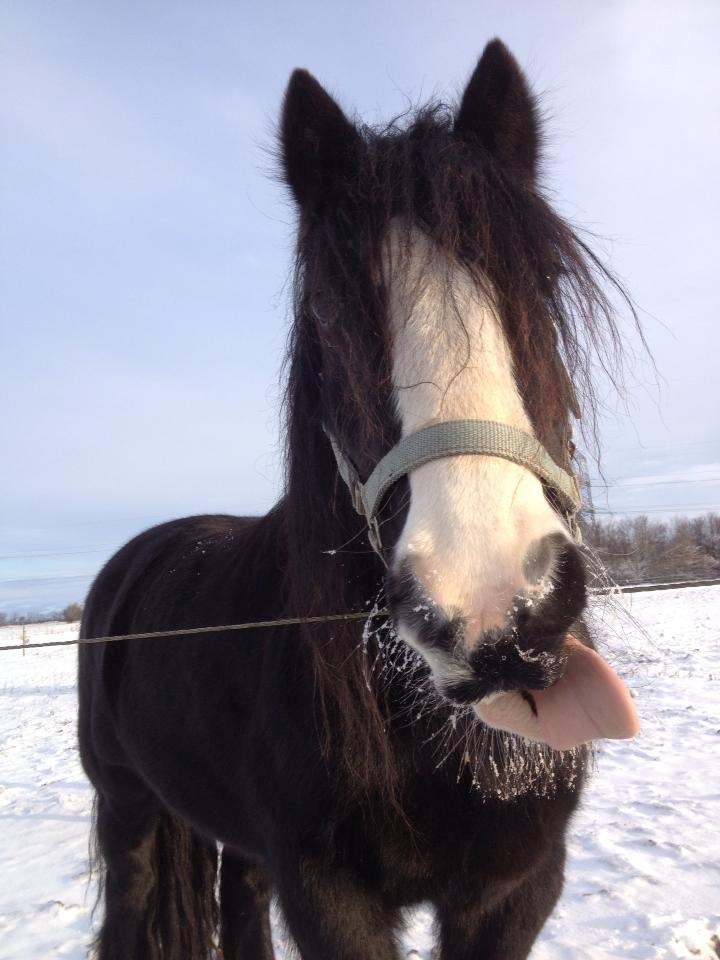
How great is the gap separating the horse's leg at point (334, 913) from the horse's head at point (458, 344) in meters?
0.76

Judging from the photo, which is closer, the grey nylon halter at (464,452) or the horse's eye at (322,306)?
the grey nylon halter at (464,452)

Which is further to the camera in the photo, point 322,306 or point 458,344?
point 322,306

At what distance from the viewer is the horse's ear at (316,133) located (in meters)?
1.80

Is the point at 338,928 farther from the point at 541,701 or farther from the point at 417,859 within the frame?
the point at 541,701

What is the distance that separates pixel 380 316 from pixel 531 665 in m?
0.79

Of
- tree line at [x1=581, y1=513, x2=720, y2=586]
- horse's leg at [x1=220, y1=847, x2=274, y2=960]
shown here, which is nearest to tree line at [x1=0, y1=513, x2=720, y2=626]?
tree line at [x1=581, y1=513, x2=720, y2=586]

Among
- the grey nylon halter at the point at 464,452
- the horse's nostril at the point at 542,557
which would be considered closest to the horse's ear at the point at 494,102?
the grey nylon halter at the point at 464,452

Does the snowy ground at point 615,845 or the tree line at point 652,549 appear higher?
the tree line at point 652,549

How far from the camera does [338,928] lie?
5.53 feet

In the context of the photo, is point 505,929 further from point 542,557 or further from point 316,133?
point 316,133

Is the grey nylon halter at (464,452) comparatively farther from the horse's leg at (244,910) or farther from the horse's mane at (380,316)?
the horse's leg at (244,910)

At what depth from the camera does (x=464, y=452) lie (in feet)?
3.90

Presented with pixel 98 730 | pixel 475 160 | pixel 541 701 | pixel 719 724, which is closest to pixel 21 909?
Result: pixel 98 730

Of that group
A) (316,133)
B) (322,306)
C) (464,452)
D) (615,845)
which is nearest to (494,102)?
(316,133)
